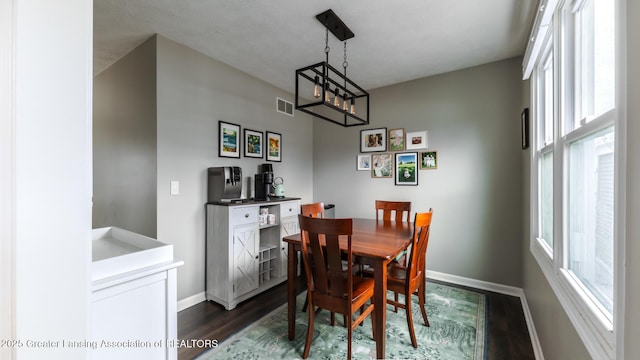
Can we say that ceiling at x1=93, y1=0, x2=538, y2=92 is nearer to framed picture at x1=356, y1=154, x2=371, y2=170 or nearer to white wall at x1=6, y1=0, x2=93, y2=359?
framed picture at x1=356, y1=154, x2=371, y2=170

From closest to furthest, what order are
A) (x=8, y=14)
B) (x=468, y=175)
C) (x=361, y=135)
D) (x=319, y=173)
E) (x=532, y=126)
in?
(x=8, y=14) → (x=532, y=126) → (x=468, y=175) → (x=361, y=135) → (x=319, y=173)

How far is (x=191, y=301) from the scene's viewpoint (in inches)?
99.5

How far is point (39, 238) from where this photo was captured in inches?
27.0

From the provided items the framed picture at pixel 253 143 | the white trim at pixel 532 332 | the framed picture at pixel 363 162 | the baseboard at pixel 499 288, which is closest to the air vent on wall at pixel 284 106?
the framed picture at pixel 253 143

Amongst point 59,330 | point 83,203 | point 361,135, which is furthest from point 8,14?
point 361,135

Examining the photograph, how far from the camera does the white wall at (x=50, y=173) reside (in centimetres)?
66

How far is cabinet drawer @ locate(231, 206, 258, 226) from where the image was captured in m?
2.53

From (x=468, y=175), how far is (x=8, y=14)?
342 centimetres

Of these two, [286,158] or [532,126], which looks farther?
[286,158]

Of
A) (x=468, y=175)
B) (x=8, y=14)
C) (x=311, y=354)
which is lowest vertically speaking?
(x=311, y=354)

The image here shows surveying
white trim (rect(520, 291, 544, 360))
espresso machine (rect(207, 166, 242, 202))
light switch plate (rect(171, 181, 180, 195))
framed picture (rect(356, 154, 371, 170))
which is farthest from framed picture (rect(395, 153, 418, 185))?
light switch plate (rect(171, 181, 180, 195))

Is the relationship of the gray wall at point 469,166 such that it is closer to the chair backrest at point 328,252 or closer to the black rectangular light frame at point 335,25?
the black rectangular light frame at point 335,25

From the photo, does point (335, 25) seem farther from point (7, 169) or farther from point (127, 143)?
point (127, 143)

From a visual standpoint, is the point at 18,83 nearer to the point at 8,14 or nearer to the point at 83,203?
the point at 8,14
